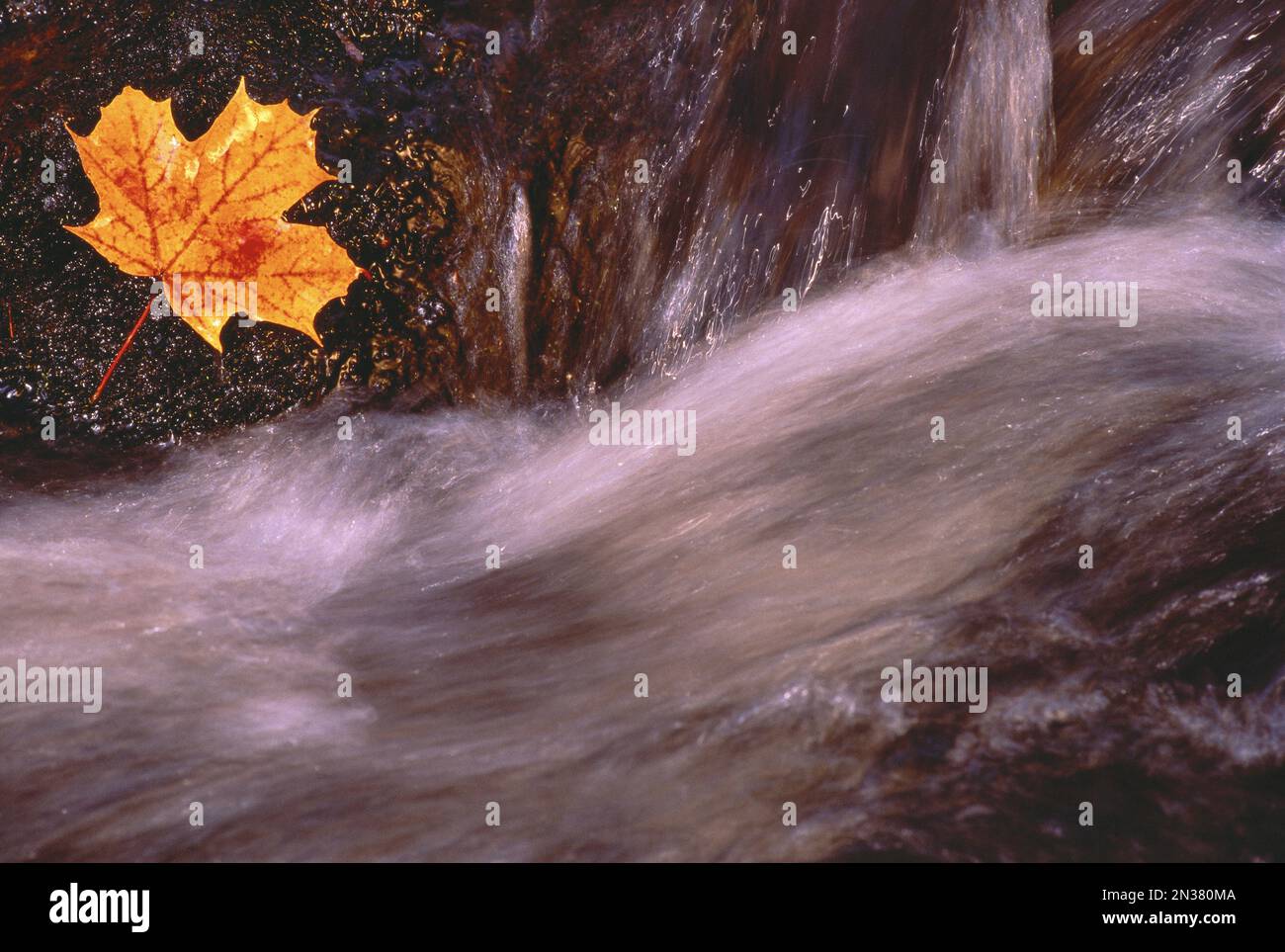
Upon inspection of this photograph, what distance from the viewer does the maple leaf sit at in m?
3.44

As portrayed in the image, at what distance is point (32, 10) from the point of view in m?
3.62

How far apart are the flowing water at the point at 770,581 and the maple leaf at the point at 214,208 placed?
383mm

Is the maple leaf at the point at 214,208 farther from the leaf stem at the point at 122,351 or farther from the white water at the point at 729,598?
the white water at the point at 729,598

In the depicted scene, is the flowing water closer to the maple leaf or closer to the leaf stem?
the leaf stem

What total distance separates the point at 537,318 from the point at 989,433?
1.45 meters

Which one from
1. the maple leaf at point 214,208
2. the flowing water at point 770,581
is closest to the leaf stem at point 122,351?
the maple leaf at point 214,208

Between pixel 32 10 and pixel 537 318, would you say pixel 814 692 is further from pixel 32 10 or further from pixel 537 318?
pixel 32 10

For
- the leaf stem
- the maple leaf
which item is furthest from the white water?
the maple leaf

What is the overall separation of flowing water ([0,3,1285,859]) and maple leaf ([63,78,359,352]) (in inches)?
15.1

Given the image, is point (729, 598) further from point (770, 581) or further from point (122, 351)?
point (122, 351)

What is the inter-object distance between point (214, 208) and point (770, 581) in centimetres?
195
